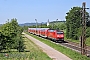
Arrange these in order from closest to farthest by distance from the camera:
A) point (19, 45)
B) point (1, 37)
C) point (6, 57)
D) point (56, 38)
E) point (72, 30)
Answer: point (6, 57), point (1, 37), point (19, 45), point (56, 38), point (72, 30)

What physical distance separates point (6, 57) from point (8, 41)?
5.38 meters

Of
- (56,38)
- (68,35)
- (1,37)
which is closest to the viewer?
(1,37)

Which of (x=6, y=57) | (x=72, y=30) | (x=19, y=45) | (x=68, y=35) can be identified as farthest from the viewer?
(x=68, y=35)

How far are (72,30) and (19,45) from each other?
3988 cm

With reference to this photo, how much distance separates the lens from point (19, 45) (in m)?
33.9

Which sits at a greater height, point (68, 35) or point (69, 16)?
point (69, 16)

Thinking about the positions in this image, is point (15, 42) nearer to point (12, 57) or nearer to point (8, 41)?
point (8, 41)

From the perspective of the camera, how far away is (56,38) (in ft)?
194

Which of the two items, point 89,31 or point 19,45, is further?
point 89,31

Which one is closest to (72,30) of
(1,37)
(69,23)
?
(69,23)

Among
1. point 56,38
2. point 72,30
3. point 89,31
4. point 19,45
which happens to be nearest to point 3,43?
point 19,45

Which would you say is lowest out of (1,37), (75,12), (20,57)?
(20,57)

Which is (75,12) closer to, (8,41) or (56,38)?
(56,38)

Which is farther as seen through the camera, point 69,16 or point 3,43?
point 69,16
